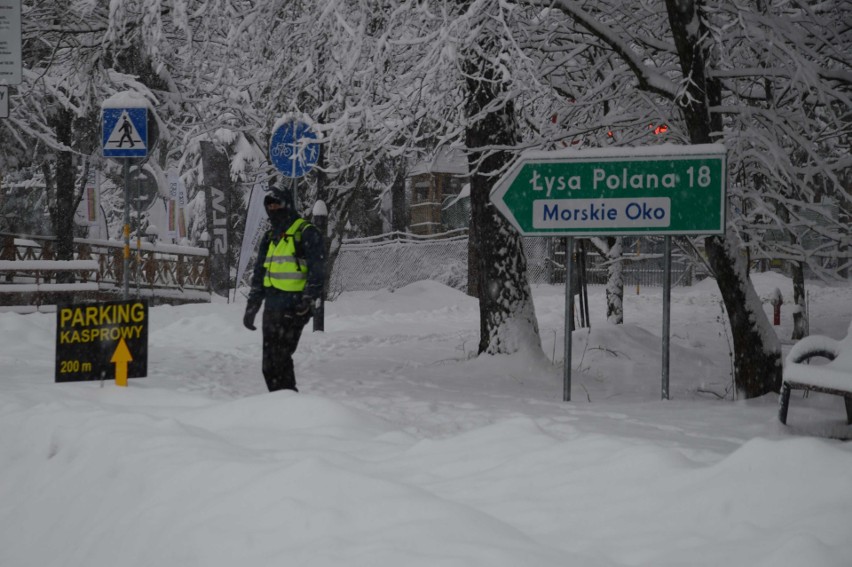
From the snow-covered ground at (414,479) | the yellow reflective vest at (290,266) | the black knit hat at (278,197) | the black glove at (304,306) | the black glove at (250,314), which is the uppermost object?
the black knit hat at (278,197)

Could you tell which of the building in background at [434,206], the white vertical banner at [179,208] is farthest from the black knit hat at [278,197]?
the building in background at [434,206]

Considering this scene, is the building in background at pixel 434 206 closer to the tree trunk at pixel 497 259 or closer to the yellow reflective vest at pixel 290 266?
the tree trunk at pixel 497 259

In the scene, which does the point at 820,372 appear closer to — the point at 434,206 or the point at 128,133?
the point at 128,133

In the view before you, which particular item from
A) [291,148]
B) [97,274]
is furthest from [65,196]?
[291,148]

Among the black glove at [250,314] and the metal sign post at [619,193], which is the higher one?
the metal sign post at [619,193]

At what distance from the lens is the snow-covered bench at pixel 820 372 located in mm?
Answer: 5777

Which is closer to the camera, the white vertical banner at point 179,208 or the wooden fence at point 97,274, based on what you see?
the wooden fence at point 97,274

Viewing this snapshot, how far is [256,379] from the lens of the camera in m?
10.6

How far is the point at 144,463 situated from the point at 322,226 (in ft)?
37.0

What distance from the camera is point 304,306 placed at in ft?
25.4

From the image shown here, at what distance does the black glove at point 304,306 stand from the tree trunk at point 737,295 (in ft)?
11.5

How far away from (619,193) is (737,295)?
184cm

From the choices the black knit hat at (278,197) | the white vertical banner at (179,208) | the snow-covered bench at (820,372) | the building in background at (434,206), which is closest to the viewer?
the snow-covered bench at (820,372)

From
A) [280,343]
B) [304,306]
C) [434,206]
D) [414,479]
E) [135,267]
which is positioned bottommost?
[414,479]
